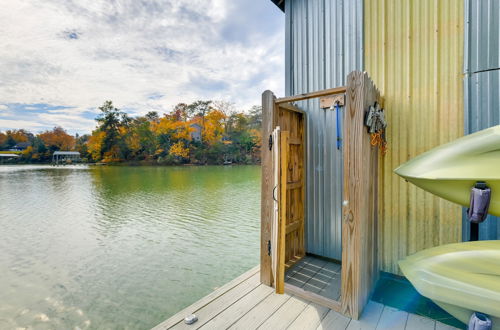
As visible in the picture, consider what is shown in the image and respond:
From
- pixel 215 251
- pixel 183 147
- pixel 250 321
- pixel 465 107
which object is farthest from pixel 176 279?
pixel 183 147

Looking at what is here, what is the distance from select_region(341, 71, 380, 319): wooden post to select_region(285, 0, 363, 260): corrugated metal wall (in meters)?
0.93

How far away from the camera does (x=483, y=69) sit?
210 cm

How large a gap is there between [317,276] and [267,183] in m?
1.24

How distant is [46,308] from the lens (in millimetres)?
2850

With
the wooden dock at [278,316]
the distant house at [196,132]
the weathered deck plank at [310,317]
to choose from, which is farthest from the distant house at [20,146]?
the weathered deck plank at [310,317]

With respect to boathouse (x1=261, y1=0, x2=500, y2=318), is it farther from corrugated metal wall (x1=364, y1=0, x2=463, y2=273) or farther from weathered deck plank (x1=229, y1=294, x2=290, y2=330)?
weathered deck plank (x1=229, y1=294, x2=290, y2=330)

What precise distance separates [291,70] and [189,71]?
28264mm

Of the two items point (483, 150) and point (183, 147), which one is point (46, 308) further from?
point (183, 147)

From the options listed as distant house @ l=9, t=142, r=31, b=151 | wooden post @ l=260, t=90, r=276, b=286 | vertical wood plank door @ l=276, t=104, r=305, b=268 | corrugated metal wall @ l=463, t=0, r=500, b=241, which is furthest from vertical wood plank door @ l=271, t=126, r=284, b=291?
distant house @ l=9, t=142, r=31, b=151

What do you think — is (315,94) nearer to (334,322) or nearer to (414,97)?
(414,97)

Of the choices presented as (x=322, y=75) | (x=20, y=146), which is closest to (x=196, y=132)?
(x=322, y=75)

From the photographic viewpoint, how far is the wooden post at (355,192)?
6.24 ft

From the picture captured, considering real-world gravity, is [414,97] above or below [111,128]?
below

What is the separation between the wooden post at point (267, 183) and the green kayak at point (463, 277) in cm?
126
